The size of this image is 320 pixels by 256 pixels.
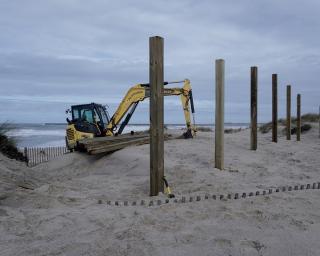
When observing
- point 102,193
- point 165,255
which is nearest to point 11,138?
point 102,193

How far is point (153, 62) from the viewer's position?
647cm

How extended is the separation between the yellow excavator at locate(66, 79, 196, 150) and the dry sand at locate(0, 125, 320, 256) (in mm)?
7181

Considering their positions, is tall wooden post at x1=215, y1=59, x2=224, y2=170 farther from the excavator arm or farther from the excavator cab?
the excavator cab

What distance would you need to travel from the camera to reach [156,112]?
6.53 m

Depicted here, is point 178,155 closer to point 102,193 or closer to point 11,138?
point 102,193

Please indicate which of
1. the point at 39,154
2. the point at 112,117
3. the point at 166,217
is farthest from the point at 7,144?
the point at 166,217

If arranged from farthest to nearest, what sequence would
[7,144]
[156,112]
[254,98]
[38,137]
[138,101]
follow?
[38,137] → [138,101] → [7,144] → [254,98] → [156,112]

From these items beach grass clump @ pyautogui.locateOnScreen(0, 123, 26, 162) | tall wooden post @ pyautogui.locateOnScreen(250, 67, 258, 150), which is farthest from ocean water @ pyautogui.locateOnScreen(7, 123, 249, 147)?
tall wooden post @ pyautogui.locateOnScreen(250, 67, 258, 150)

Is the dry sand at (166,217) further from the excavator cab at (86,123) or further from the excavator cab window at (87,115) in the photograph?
the excavator cab window at (87,115)

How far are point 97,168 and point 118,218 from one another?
653 centimetres

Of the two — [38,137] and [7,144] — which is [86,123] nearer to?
[7,144]

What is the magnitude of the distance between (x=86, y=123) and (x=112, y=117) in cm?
111

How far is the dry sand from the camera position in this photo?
417cm

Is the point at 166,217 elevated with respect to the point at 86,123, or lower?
lower
